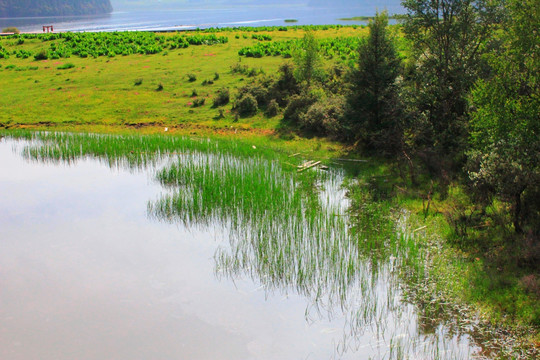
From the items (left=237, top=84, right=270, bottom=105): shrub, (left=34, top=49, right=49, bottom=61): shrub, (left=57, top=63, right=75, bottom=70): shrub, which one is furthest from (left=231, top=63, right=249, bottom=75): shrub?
(left=34, top=49, right=49, bottom=61): shrub

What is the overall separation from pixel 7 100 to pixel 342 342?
3432 centimetres

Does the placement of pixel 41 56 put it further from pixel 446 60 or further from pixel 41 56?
pixel 446 60

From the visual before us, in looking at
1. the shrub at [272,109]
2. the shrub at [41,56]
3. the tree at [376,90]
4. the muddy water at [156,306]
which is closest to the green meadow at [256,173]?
the shrub at [41,56]

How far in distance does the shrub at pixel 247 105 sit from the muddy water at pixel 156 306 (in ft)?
50.6

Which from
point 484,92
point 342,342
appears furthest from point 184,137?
point 342,342

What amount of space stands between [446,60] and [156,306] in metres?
16.1

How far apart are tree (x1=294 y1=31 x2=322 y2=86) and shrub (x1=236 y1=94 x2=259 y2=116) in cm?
314

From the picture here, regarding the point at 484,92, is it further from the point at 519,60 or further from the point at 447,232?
the point at 447,232

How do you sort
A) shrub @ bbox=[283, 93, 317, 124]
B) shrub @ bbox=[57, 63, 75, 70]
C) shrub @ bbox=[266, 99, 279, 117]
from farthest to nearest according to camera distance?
shrub @ bbox=[57, 63, 75, 70] < shrub @ bbox=[266, 99, 279, 117] < shrub @ bbox=[283, 93, 317, 124]

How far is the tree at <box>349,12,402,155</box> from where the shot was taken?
24.0 metres

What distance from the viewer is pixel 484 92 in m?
15.2

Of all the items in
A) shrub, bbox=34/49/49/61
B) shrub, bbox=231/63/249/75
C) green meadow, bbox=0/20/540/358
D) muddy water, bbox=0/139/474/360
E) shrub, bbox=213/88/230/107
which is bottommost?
muddy water, bbox=0/139/474/360

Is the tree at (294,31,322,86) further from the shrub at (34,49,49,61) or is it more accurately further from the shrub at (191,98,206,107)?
the shrub at (34,49,49,61)

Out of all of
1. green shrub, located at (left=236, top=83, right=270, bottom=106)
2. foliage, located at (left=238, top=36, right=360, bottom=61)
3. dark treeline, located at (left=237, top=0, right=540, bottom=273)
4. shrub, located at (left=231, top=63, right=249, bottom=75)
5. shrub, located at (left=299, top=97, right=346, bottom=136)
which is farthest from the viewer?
foliage, located at (left=238, top=36, right=360, bottom=61)
